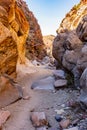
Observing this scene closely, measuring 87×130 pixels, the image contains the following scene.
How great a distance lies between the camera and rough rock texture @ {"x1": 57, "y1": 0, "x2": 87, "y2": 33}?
37.1 metres

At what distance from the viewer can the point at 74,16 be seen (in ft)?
127

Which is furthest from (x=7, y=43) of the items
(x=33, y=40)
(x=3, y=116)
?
(x=33, y=40)

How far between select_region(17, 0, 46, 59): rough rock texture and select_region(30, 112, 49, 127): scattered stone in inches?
1097

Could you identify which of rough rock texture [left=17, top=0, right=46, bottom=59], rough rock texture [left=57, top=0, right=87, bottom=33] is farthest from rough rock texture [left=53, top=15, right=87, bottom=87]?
rough rock texture [left=17, top=0, right=46, bottom=59]

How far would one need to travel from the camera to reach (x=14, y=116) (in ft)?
50.2

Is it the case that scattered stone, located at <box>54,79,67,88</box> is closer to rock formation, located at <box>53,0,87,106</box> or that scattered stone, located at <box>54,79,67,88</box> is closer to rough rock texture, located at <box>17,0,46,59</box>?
rock formation, located at <box>53,0,87,106</box>

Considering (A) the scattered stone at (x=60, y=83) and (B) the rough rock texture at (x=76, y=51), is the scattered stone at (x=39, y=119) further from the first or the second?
Answer: (A) the scattered stone at (x=60, y=83)

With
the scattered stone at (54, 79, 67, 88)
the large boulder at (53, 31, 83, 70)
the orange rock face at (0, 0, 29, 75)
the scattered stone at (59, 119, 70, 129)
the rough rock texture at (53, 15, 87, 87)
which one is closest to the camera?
the scattered stone at (59, 119, 70, 129)

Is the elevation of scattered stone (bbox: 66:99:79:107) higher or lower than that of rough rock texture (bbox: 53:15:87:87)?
lower

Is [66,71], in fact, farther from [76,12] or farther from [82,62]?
[76,12]

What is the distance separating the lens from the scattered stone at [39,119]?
1405cm

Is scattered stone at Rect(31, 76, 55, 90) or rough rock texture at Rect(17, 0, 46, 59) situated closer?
scattered stone at Rect(31, 76, 55, 90)

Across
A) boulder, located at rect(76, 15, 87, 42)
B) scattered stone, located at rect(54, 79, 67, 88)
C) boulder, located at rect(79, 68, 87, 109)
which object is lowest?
scattered stone, located at rect(54, 79, 67, 88)

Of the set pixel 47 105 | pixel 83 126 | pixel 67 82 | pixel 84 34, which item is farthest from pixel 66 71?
pixel 83 126
